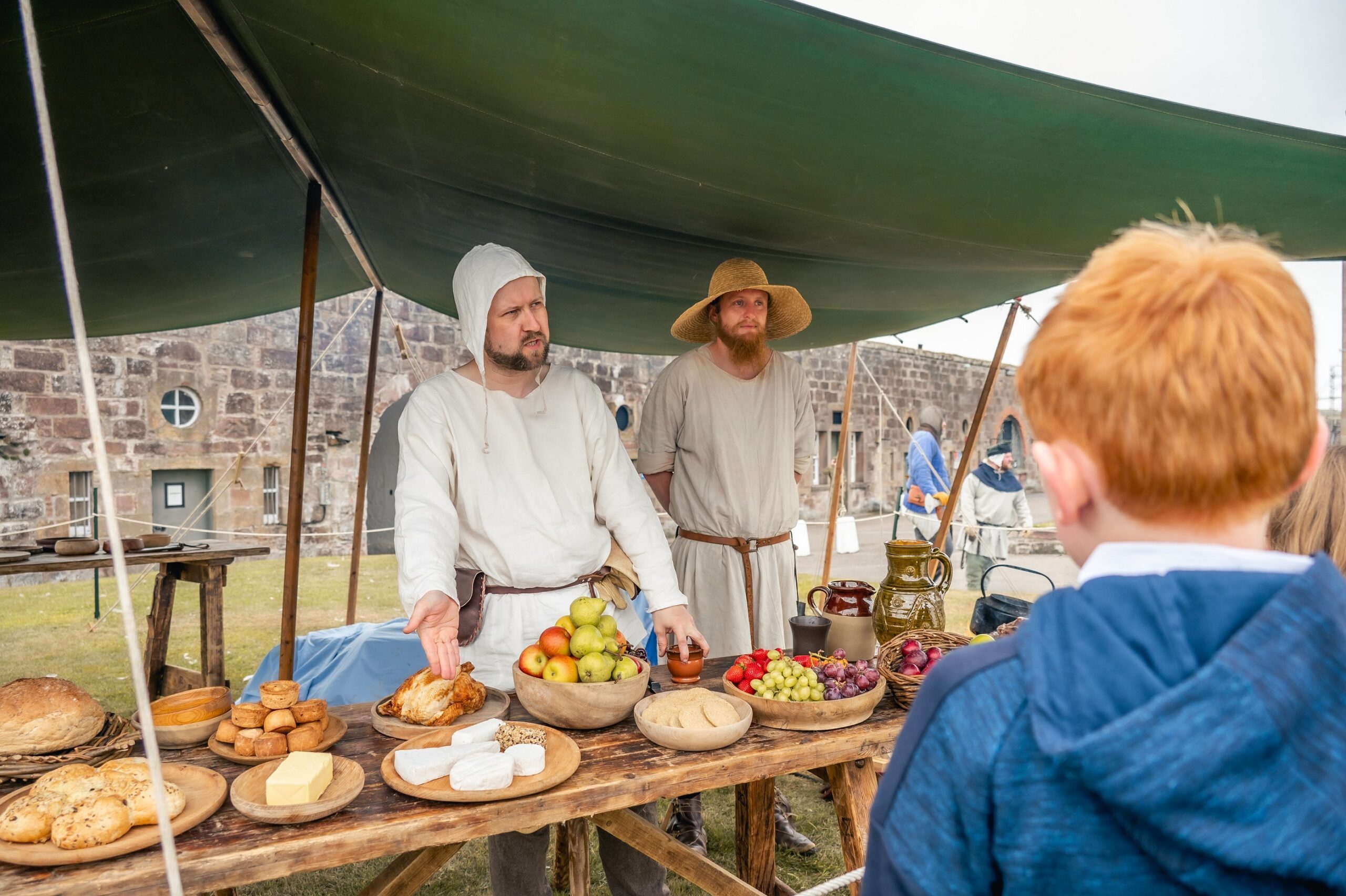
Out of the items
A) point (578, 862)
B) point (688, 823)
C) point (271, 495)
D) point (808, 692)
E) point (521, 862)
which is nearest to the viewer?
point (808, 692)

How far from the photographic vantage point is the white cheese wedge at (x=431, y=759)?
1.39 meters

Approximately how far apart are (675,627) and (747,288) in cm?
151

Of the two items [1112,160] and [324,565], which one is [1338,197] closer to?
[1112,160]

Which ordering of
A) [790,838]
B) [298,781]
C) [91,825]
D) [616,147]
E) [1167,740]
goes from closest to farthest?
[1167,740] < [91,825] < [298,781] < [616,147] < [790,838]

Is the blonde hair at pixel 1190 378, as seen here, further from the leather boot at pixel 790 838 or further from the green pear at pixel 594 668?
the leather boot at pixel 790 838

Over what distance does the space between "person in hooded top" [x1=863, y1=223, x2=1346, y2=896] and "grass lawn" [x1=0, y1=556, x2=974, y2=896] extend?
7.71 feet

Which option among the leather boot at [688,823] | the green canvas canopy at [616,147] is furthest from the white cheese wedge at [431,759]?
the leather boot at [688,823]

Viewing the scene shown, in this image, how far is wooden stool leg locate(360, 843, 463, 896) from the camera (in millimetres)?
1612

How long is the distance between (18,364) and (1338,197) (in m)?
10.3

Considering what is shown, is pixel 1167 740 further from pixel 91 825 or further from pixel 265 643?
pixel 265 643

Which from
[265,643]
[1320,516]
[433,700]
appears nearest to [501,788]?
[433,700]

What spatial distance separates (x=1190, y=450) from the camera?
0.61 m

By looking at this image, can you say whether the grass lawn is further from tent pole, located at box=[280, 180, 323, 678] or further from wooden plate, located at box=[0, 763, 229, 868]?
wooden plate, located at box=[0, 763, 229, 868]

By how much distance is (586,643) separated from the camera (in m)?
1.68
